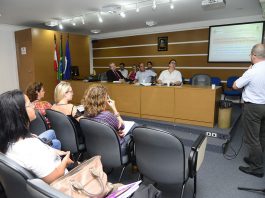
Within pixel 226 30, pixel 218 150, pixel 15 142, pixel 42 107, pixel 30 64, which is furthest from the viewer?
pixel 30 64

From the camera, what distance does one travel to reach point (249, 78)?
229 centimetres

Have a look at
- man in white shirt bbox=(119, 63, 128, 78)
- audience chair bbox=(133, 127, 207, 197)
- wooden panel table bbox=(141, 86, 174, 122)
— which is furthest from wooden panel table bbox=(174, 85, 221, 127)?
man in white shirt bbox=(119, 63, 128, 78)

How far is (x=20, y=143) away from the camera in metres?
1.17

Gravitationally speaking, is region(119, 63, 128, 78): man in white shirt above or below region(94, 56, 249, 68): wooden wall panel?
below

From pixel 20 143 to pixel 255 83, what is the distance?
236cm

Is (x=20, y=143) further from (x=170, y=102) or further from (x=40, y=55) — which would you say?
(x=40, y=55)

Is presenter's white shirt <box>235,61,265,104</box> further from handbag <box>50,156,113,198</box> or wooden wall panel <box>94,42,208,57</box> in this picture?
wooden wall panel <box>94,42,208,57</box>

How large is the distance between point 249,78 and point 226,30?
13.6 feet

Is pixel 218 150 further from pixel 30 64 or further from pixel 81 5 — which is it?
pixel 30 64

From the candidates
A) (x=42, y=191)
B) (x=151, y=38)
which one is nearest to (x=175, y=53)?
(x=151, y=38)

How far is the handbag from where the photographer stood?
1.07 meters

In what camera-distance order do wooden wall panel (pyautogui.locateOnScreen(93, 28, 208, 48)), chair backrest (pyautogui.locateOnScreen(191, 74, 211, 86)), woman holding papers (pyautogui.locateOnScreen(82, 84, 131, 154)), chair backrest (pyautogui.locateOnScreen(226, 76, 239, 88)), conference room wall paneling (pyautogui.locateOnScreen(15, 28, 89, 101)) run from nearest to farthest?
woman holding papers (pyautogui.locateOnScreen(82, 84, 131, 154)) < chair backrest (pyautogui.locateOnScreen(191, 74, 211, 86)) < chair backrest (pyautogui.locateOnScreen(226, 76, 239, 88)) < conference room wall paneling (pyautogui.locateOnScreen(15, 28, 89, 101)) < wooden wall panel (pyautogui.locateOnScreen(93, 28, 208, 48))

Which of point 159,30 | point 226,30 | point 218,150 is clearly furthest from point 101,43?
point 218,150

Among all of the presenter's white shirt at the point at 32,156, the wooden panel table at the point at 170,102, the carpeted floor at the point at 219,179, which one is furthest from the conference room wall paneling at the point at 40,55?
the presenter's white shirt at the point at 32,156
